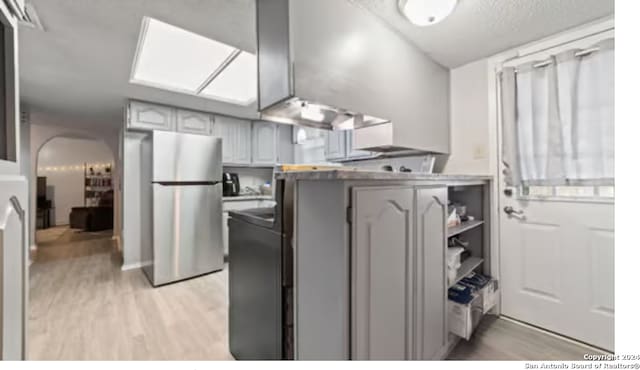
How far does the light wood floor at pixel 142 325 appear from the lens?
154 centimetres

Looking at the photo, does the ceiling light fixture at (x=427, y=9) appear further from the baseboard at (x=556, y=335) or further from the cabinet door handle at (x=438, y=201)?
the baseboard at (x=556, y=335)

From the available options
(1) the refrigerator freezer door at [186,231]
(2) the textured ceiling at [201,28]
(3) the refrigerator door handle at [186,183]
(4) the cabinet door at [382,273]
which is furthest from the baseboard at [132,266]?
(4) the cabinet door at [382,273]

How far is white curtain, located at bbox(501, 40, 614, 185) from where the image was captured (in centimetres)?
151

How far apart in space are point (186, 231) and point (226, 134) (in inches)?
56.8

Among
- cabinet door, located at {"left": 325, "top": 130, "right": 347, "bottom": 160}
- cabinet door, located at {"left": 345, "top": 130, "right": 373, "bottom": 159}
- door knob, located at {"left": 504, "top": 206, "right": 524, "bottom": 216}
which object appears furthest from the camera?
cabinet door, located at {"left": 325, "top": 130, "right": 347, "bottom": 160}

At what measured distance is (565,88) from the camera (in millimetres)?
1646

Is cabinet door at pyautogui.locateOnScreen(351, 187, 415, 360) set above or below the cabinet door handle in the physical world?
below

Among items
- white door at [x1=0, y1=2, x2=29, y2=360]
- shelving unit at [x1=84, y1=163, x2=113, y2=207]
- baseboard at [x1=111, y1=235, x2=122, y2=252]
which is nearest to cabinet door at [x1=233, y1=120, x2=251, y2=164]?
baseboard at [x1=111, y1=235, x2=122, y2=252]

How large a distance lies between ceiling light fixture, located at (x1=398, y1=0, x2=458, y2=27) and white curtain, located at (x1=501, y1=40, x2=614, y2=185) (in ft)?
3.21

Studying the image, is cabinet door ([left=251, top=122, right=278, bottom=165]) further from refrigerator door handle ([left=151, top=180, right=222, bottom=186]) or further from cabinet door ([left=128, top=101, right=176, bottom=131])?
cabinet door ([left=128, top=101, right=176, bottom=131])

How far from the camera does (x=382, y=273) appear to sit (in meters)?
0.99

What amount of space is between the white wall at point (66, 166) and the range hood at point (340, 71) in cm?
726

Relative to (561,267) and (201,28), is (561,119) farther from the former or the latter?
(201,28)
